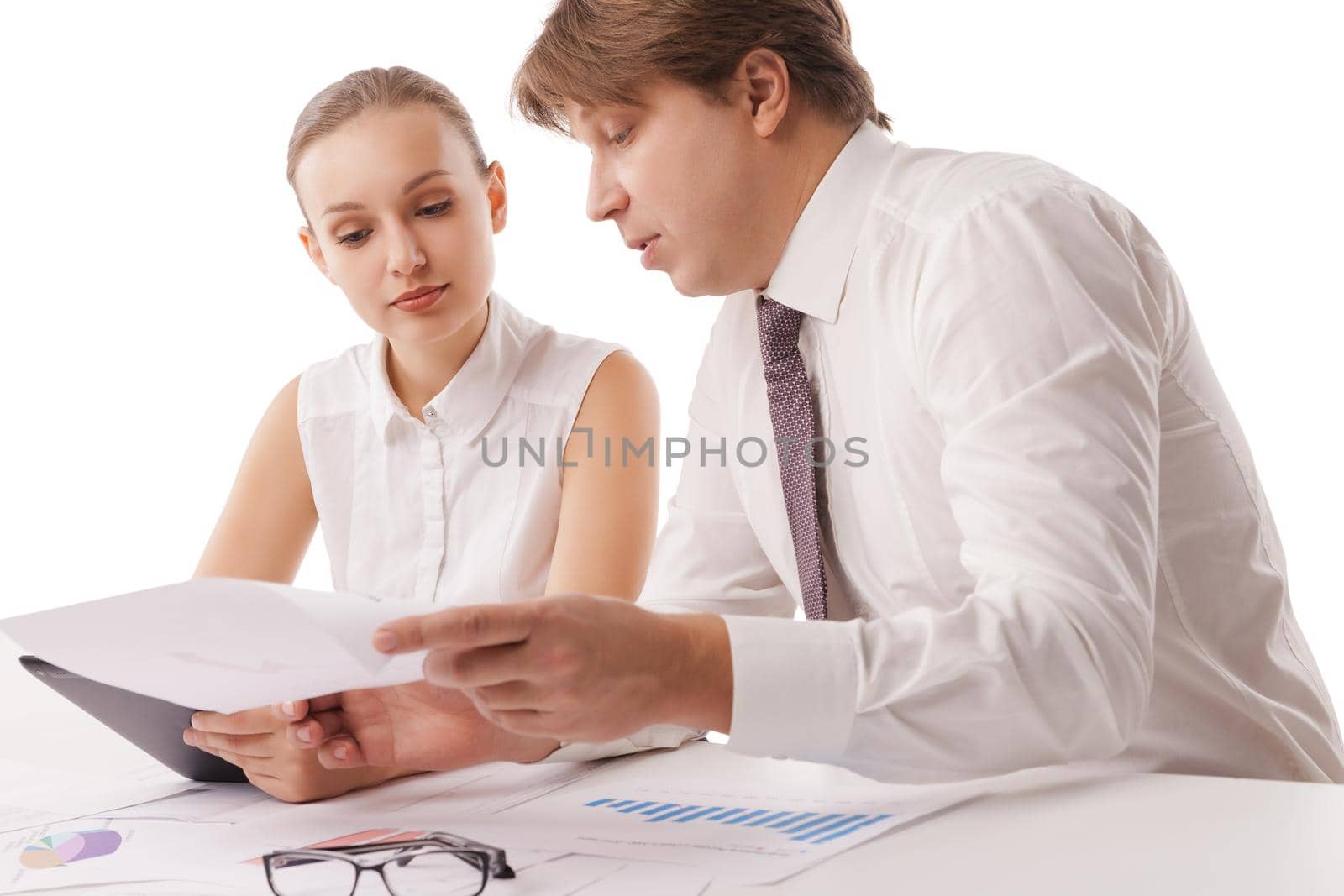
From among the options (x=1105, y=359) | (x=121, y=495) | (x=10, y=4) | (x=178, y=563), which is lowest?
(x=178, y=563)

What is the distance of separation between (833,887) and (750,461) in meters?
0.73

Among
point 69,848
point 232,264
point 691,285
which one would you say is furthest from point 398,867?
point 232,264

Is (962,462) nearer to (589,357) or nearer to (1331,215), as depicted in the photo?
(589,357)

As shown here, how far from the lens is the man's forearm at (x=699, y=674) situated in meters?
0.93

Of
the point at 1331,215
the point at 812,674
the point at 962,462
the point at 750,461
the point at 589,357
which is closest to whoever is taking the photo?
the point at 812,674

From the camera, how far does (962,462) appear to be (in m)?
1.08

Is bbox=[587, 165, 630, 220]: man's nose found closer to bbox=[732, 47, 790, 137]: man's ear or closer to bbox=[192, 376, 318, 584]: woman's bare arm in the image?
bbox=[732, 47, 790, 137]: man's ear

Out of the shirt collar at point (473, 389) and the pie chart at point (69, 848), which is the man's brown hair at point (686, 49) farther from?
the pie chart at point (69, 848)

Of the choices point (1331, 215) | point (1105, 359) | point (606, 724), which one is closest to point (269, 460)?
point (606, 724)

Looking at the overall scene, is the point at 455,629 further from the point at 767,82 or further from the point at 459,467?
the point at 459,467

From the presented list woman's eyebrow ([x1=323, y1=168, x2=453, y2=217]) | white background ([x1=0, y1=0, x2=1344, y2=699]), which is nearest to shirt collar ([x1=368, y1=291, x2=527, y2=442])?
woman's eyebrow ([x1=323, y1=168, x2=453, y2=217])

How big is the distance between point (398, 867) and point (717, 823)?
10.4 inches

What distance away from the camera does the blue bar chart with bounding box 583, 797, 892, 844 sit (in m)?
0.99

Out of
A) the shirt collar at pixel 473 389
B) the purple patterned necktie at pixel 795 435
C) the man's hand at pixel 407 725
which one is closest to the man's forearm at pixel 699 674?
the man's hand at pixel 407 725
